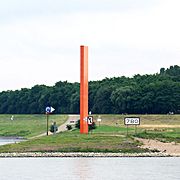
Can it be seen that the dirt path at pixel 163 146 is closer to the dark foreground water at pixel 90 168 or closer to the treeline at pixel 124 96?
the dark foreground water at pixel 90 168

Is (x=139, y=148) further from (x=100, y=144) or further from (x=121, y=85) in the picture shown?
(x=121, y=85)

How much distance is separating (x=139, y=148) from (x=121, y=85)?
99357mm

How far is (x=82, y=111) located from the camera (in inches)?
3893

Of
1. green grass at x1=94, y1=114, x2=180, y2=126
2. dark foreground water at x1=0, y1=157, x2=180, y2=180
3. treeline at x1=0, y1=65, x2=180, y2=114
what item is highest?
treeline at x1=0, y1=65, x2=180, y2=114

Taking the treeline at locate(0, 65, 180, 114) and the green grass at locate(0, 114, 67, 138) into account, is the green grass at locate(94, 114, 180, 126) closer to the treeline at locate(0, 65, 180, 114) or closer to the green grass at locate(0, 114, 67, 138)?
the green grass at locate(0, 114, 67, 138)

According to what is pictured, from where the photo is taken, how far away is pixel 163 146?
7531 cm

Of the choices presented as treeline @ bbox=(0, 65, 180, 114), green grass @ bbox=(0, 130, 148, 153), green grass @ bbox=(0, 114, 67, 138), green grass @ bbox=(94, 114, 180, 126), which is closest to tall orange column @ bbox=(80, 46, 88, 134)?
green grass @ bbox=(0, 130, 148, 153)

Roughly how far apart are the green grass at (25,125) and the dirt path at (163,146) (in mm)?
54683

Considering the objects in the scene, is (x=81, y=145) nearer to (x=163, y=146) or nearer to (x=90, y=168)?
(x=163, y=146)

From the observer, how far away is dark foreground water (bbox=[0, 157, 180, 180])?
52594mm

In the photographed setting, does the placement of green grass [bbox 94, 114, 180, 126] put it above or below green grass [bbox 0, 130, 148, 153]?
above

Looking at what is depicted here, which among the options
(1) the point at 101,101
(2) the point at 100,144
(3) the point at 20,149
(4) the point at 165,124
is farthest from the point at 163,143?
(1) the point at 101,101

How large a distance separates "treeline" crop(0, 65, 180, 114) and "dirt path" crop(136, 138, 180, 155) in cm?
7350

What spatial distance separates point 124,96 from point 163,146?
8239cm
